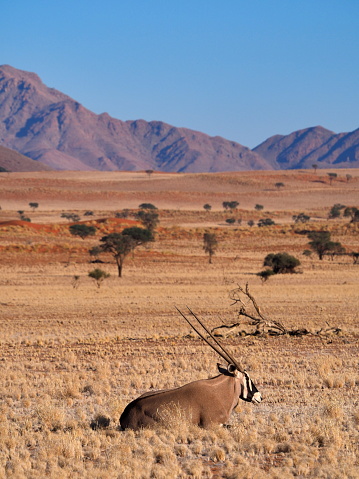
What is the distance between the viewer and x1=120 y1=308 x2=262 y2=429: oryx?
8711mm

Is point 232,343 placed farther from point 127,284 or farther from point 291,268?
point 291,268

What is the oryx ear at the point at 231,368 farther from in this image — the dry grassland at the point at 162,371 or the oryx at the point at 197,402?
the dry grassland at the point at 162,371

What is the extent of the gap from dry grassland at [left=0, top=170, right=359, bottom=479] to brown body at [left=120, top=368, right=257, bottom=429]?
15 cm

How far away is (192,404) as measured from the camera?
8742 mm

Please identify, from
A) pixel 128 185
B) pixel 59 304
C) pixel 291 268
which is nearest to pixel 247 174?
pixel 128 185

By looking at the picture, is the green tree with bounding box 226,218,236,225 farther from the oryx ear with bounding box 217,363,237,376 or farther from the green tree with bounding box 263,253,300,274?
the oryx ear with bounding box 217,363,237,376

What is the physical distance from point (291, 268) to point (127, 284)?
12805mm

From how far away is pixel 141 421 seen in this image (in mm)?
8734

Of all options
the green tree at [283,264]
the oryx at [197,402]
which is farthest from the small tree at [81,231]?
the oryx at [197,402]

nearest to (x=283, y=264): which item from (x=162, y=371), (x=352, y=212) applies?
(x=162, y=371)

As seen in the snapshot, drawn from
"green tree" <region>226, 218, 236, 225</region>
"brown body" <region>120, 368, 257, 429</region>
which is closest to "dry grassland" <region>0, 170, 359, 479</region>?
"brown body" <region>120, 368, 257, 429</region>

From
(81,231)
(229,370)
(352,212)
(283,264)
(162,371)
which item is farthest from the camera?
(352,212)

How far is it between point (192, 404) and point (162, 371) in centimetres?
523

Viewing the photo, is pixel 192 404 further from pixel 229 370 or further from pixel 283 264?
pixel 283 264
